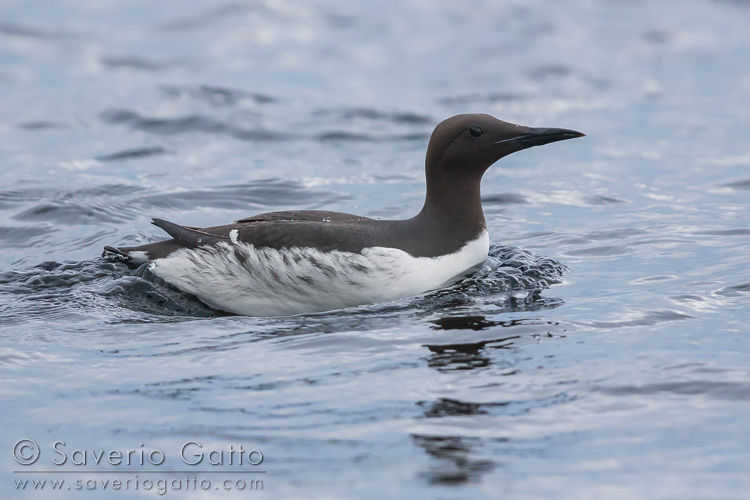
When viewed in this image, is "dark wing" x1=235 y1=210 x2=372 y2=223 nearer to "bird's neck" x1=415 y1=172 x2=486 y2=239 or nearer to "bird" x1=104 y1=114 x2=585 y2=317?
"bird" x1=104 y1=114 x2=585 y2=317

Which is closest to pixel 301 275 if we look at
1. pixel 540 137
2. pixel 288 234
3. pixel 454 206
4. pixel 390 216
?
pixel 288 234

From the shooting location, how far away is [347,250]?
5941mm

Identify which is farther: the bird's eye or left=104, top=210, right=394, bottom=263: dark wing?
the bird's eye

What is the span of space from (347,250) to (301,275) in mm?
326

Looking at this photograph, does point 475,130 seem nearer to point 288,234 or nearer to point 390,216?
point 288,234

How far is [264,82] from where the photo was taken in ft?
46.3

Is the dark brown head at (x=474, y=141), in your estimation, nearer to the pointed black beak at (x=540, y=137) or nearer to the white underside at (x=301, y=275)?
the pointed black beak at (x=540, y=137)

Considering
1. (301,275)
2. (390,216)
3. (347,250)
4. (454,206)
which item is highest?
(454,206)

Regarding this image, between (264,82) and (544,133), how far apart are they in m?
8.30

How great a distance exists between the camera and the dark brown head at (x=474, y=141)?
254 inches

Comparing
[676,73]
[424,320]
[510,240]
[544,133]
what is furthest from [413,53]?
[424,320]

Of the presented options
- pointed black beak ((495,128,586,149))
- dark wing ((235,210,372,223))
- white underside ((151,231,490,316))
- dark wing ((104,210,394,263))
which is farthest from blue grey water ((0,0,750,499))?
pointed black beak ((495,128,586,149))

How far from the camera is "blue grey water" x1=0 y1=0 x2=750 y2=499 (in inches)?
165

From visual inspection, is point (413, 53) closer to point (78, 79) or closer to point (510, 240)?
point (78, 79)
